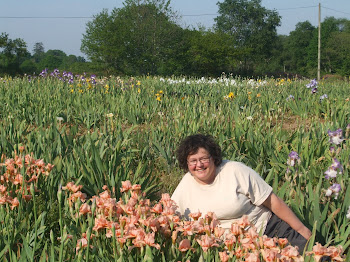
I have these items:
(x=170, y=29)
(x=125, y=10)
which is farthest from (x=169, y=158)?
(x=125, y=10)

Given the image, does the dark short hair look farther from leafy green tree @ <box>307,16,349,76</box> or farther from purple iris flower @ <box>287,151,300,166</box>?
leafy green tree @ <box>307,16,349,76</box>

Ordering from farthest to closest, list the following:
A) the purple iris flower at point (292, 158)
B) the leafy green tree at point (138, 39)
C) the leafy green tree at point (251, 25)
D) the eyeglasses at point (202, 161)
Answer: the leafy green tree at point (251, 25) → the leafy green tree at point (138, 39) → the purple iris flower at point (292, 158) → the eyeglasses at point (202, 161)

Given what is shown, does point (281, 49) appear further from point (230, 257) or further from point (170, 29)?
point (230, 257)

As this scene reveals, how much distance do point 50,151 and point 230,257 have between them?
6.65 feet

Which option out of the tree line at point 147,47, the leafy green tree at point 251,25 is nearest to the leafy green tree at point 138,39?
the tree line at point 147,47

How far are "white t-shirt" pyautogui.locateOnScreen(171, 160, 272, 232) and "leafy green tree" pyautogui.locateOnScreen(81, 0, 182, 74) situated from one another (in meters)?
26.6

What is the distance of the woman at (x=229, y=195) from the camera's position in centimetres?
221

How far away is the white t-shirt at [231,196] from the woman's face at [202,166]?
0.03 m

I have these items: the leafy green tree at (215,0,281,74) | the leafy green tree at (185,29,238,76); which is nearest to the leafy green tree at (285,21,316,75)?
the leafy green tree at (215,0,281,74)

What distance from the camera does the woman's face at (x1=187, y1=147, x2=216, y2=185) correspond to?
7.47ft

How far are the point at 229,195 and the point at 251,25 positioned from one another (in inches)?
2086

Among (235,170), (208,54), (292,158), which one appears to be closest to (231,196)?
(235,170)

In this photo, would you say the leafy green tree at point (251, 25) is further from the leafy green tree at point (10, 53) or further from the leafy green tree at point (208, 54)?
the leafy green tree at point (10, 53)

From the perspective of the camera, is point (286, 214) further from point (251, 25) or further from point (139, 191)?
point (251, 25)
